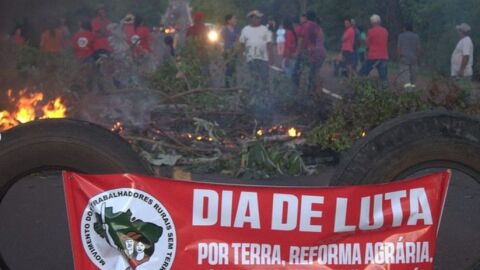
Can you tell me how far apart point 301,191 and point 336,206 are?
18 centimetres

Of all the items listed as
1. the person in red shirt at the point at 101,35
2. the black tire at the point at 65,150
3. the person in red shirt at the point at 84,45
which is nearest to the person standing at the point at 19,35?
the person in red shirt at the point at 84,45

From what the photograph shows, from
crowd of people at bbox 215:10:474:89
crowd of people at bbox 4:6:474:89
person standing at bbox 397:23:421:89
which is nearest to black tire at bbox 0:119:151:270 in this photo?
crowd of people at bbox 215:10:474:89

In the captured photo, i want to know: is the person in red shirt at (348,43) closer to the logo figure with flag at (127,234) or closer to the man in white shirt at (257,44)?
the man in white shirt at (257,44)

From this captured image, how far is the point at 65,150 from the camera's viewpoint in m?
4.04

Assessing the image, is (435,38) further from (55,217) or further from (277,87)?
(55,217)

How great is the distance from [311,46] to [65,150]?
14070 mm

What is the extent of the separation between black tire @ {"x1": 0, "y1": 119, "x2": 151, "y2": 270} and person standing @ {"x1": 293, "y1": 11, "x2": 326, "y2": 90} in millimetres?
12764

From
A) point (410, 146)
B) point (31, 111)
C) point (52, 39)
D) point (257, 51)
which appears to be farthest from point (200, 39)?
point (410, 146)

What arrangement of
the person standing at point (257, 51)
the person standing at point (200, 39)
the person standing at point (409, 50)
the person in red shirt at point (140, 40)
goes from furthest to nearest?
the person standing at point (409, 50) < the person in red shirt at point (140, 40) < the person standing at point (200, 39) < the person standing at point (257, 51)

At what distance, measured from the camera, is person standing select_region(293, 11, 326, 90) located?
1686 cm

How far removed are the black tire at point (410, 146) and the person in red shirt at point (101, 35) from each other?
1290 cm

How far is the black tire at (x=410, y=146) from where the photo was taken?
404 cm

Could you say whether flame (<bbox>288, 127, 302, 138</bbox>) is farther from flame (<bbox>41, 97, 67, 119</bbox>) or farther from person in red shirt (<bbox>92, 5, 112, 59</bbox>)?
person in red shirt (<bbox>92, 5, 112, 59</bbox>)

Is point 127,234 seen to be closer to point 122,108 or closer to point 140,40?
point 122,108
